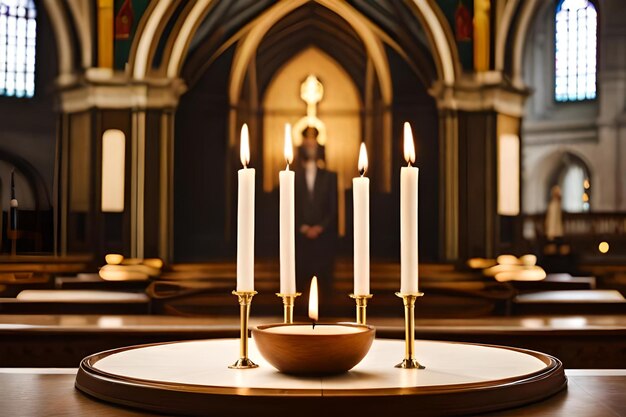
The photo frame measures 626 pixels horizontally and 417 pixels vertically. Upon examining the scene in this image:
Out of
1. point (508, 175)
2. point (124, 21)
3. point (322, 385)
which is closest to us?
point (322, 385)

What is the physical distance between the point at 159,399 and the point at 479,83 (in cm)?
557

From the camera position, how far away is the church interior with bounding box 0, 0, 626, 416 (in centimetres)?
628

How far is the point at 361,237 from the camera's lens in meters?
A: 2.00

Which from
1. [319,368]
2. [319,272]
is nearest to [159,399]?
[319,368]

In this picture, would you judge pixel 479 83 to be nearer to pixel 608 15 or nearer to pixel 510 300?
pixel 608 15

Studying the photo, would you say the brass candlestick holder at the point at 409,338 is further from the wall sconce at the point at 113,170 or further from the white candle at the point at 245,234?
the wall sconce at the point at 113,170

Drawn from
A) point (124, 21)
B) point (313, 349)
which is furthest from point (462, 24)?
point (313, 349)

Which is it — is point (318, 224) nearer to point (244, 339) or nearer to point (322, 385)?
point (244, 339)

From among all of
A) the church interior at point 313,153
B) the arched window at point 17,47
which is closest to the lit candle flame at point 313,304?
the church interior at point 313,153

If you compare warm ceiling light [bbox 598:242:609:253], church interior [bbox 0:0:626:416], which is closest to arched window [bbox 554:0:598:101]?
church interior [bbox 0:0:626:416]

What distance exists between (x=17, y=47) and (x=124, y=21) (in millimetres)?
967

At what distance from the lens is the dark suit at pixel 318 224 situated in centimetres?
652

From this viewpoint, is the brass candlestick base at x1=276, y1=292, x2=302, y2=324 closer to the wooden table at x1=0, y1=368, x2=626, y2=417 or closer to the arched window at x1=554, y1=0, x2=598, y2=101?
the wooden table at x1=0, y1=368, x2=626, y2=417

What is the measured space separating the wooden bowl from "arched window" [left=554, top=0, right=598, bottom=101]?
17.3ft
